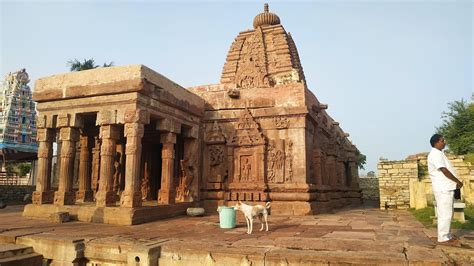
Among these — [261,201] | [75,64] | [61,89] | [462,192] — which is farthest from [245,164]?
[75,64]

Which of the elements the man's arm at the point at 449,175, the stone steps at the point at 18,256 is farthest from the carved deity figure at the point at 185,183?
the man's arm at the point at 449,175

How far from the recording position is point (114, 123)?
8.81 m

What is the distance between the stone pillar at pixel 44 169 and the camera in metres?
9.59

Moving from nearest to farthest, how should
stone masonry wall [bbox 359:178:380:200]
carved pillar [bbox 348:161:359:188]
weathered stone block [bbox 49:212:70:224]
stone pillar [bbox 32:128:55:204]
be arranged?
weathered stone block [bbox 49:212:70:224] → stone pillar [bbox 32:128:55:204] → carved pillar [bbox 348:161:359:188] → stone masonry wall [bbox 359:178:380:200]

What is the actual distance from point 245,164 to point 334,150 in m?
6.26

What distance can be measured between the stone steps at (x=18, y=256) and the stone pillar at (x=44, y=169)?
A: 4.87m

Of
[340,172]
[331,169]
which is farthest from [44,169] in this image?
[340,172]

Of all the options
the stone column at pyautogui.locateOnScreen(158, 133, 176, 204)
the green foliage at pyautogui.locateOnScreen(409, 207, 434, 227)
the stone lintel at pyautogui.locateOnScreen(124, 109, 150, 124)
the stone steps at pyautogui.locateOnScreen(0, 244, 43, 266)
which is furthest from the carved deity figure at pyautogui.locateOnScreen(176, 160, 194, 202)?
the green foliage at pyautogui.locateOnScreen(409, 207, 434, 227)

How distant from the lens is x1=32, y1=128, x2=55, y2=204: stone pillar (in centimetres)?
959

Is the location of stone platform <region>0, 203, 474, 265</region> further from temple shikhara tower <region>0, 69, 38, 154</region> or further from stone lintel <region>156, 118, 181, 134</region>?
temple shikhara tower <region>0, 69, 38, 154</region>

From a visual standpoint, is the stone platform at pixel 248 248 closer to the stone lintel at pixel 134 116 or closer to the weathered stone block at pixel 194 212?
the stone lintel at pixel 134 116

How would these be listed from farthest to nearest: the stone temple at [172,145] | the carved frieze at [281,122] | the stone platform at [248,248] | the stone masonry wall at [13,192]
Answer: the stone masonry wall at [13,192] → the carved frieze at [281,122] → the stone temple at [172,145] → the stone platform at [248,248]

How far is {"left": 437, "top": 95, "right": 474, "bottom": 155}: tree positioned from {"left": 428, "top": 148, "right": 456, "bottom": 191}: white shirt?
21.8 m

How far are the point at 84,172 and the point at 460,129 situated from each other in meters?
25.3
